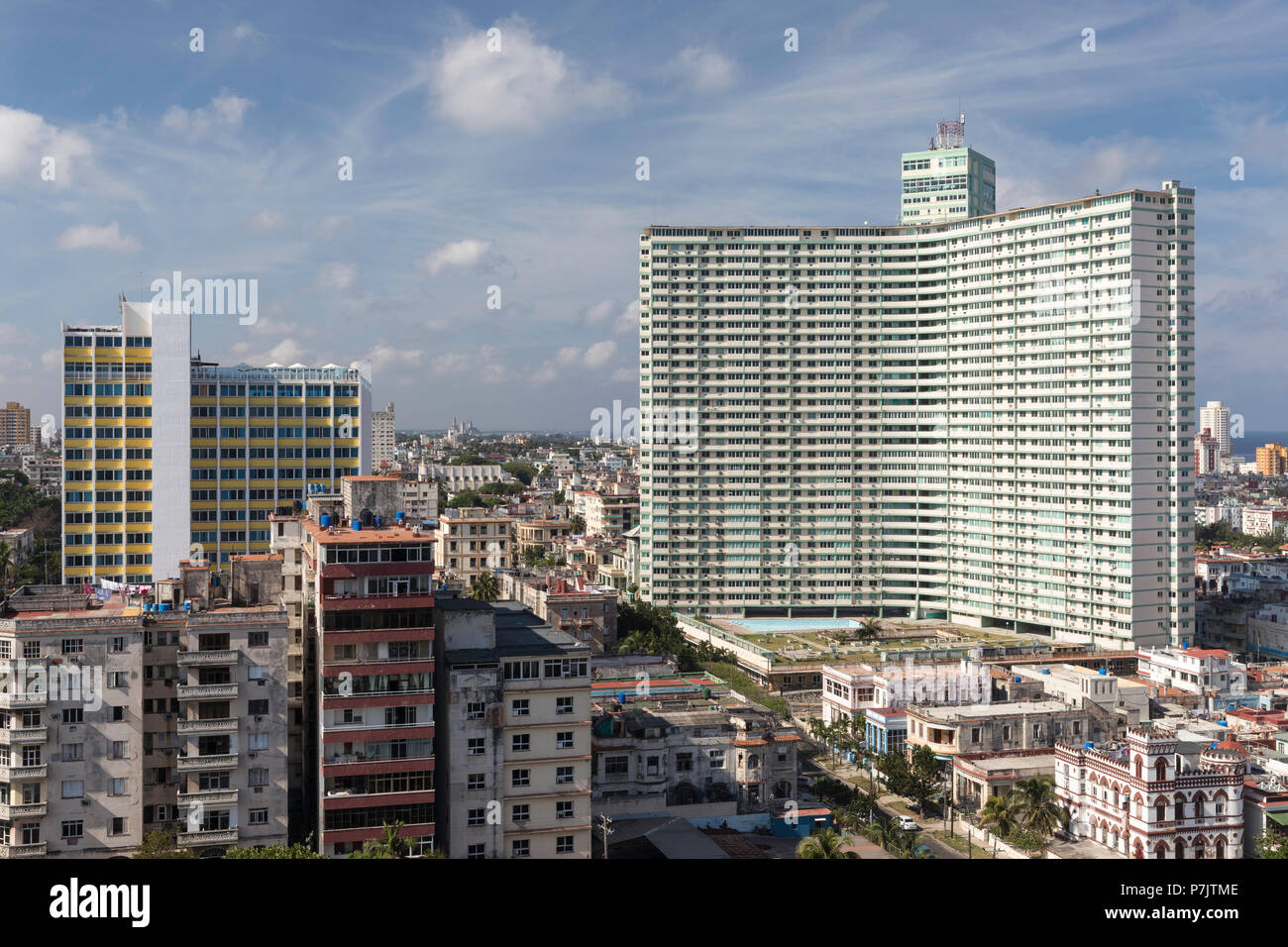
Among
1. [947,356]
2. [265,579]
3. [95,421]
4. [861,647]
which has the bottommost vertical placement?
[861,647]

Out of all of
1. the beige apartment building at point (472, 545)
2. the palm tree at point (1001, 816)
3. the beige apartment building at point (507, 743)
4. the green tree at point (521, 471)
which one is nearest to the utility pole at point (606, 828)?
the beige apartment building at point (507, 743)

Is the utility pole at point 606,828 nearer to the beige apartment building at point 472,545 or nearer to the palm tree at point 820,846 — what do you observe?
the palm tree at point 820,846

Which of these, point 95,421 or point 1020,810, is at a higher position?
point 95,421

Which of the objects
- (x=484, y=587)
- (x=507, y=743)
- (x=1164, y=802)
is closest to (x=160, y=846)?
(x=507, y=743)

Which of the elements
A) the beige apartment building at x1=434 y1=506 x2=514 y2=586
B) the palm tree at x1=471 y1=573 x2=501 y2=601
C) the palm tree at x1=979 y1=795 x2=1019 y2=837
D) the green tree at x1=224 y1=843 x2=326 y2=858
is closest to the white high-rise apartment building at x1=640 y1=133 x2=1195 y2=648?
the beige apartment building at x1=434 y1=506 x2=514 y2=586
